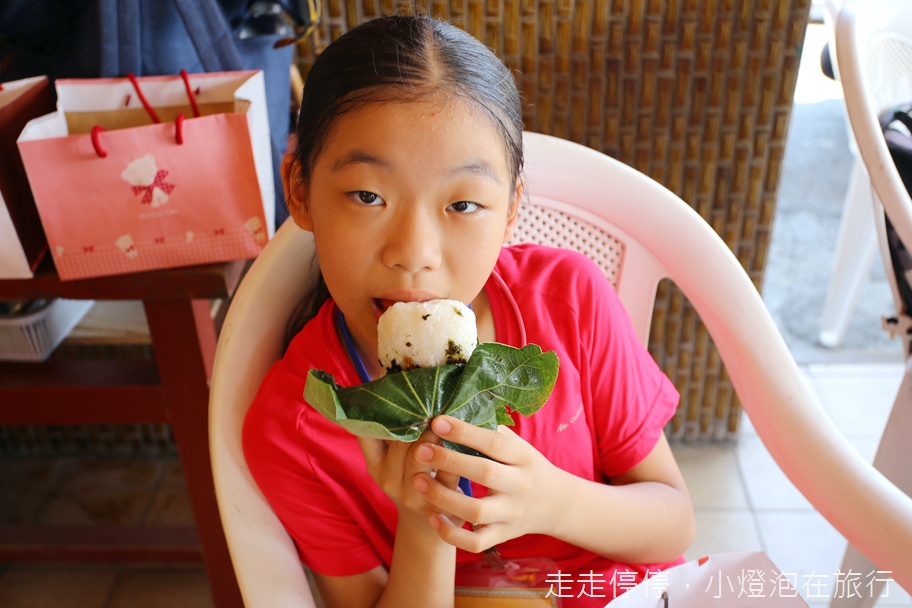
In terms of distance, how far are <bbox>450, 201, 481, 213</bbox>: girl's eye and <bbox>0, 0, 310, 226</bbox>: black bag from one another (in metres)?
0.63

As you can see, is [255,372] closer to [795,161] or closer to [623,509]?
[623,509]

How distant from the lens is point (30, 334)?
143 centimetres

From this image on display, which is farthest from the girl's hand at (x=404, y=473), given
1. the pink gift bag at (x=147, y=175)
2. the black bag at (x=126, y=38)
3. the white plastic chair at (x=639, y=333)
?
the black bag at (x=126, y=38)

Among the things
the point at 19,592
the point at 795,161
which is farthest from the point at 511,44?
the point at 795,161

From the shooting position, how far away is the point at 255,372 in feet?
3.38

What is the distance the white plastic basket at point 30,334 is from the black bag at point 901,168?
56.2 inches

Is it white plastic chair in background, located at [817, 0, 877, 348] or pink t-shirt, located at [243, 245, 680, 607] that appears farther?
white plastic chair in background, located at [817, 0, 877, 348]

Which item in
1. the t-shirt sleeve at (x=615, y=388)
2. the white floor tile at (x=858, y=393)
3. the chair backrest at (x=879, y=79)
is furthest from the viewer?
the white floor tile at (x=858, y=393)

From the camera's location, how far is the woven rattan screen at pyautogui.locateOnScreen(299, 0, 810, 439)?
5.04 ft

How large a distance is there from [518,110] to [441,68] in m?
0.13

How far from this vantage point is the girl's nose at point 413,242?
0.79 metres

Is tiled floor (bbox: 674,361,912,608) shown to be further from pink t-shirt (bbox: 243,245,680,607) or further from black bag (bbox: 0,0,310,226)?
black bag (bbox: 0,0,310,226)

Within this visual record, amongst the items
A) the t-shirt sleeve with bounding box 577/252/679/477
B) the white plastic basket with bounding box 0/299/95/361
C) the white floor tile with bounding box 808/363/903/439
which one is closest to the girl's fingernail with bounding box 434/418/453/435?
the t-shirt sleeve with bounding box 577/252/679/477

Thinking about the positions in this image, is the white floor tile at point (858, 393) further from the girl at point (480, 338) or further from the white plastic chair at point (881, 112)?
the girl at point (480, 338)
